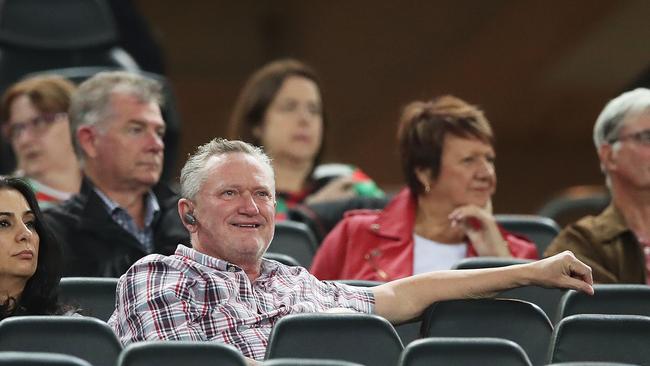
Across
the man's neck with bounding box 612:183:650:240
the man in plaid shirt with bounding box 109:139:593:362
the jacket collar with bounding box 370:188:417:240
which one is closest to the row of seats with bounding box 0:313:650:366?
the man in plaid shirt with bounding box 109:139:593:362

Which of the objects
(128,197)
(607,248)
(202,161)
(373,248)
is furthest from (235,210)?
(607,248)

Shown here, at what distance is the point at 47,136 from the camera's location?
4.43 meters

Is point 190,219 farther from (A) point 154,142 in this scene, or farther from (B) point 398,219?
(B) point 398,219

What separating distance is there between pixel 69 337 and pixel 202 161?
1.73ft

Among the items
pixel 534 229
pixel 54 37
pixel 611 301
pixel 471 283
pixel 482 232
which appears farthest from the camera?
pixel 54 37

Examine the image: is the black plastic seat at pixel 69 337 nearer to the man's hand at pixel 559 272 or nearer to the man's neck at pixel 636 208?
the man's hand at pixel 559 272

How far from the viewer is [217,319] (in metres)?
2.87

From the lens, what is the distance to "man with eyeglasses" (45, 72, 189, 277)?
11.8 ft

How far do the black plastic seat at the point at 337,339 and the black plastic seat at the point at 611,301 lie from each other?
1.69 ft

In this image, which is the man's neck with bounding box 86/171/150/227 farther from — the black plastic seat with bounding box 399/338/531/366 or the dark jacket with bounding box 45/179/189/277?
the black plastic seat with bounding box 399/338/531/366

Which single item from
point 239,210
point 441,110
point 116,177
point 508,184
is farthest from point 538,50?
point 239,210

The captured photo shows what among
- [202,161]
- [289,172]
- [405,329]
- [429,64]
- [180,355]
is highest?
[202,161]

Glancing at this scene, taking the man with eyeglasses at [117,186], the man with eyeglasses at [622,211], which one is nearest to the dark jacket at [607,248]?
the man with eyeglasses at [622,211]

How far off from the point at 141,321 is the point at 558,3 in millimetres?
4413
